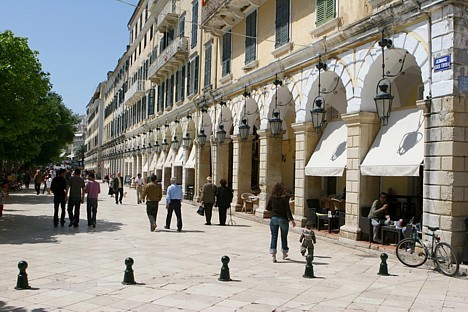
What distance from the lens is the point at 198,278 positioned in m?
8.19

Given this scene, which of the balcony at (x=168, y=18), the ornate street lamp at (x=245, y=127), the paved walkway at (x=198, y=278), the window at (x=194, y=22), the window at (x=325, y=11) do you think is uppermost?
the balcony at (x=168, y=18)

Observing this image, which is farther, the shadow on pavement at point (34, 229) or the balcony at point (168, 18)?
the balcony at point (168, 18)

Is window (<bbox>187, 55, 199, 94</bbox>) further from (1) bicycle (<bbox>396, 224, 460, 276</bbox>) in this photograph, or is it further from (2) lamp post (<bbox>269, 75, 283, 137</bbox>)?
(1) bicycle (<bbox>396, 224, 460, 276</bbox>)

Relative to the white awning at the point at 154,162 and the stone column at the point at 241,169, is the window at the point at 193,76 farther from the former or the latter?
the white awning at the point at 154,162

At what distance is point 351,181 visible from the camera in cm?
1258

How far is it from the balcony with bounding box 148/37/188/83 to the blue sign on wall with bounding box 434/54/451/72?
19.4m

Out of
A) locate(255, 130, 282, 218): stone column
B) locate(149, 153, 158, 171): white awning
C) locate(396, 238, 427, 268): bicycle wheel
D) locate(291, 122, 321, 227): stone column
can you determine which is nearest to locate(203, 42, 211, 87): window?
locate(255, 130, 282, 218): stone column

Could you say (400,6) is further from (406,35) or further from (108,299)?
(108,299)

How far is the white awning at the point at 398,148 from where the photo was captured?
10773 mm

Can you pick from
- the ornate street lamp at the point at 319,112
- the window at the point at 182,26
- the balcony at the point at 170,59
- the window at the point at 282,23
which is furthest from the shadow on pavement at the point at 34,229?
the window at the point at 182,26

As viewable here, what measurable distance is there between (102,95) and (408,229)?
70.3m

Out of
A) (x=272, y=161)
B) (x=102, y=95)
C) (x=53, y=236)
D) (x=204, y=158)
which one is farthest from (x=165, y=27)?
(x=102, y=95)

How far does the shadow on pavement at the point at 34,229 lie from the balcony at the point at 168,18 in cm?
1753

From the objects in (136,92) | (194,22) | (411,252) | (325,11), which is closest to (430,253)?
(411,252)
